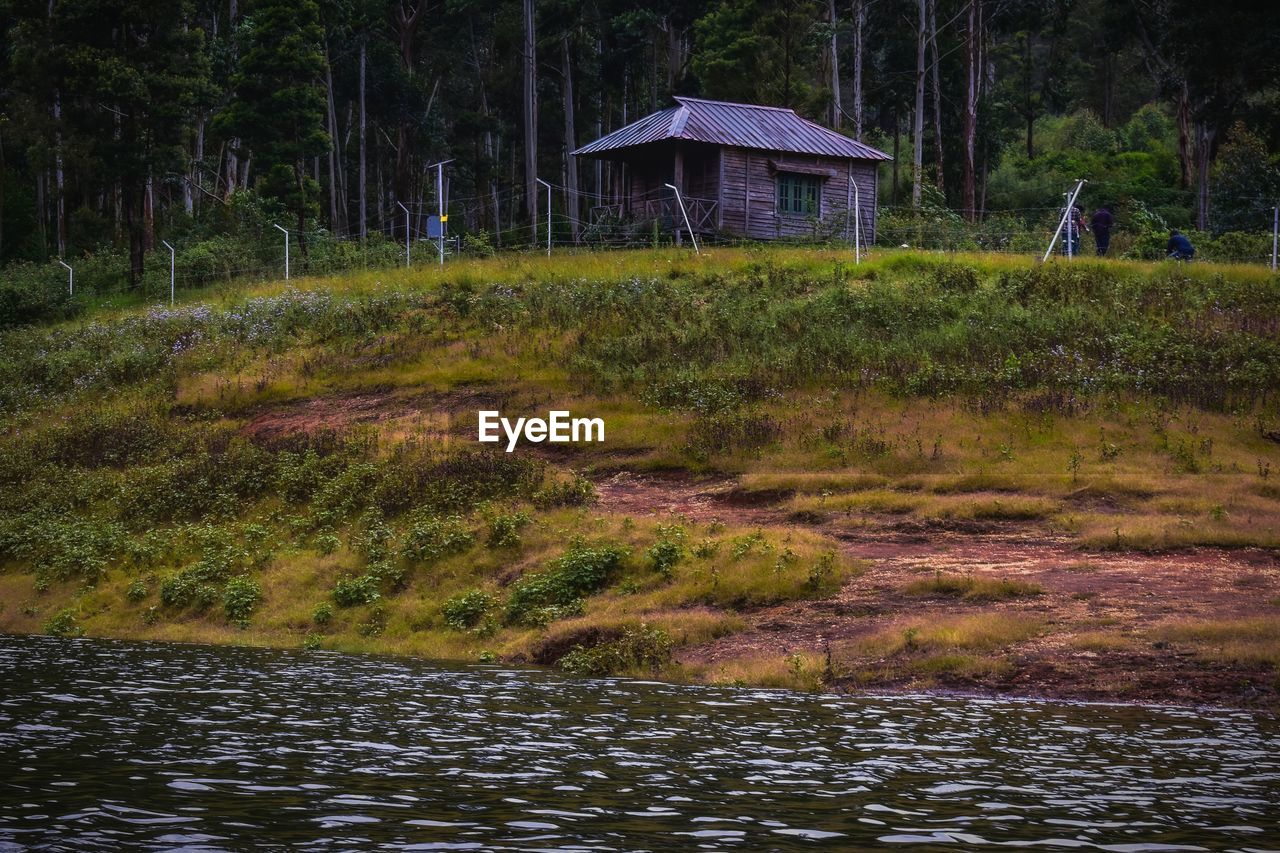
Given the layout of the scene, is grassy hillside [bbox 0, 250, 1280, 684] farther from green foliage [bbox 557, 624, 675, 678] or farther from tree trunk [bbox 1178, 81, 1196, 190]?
tree trunk [bbox 1178, 81, 1196, 190]

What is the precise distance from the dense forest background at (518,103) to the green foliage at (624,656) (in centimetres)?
Answer: 2458

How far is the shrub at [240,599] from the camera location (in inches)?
1024

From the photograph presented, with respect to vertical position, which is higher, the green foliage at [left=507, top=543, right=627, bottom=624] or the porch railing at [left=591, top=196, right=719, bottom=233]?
the porch railing at [left=591, top=196, right=719, bottom=233]

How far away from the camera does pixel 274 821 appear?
422 inches

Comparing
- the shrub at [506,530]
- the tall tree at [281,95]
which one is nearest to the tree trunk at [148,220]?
the tall tree at [281,95]

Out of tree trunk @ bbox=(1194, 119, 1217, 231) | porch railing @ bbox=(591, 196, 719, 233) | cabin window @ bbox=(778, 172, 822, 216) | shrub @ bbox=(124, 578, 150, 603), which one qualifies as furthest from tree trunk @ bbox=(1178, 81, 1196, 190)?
shrub @ bbox=(124, 578, 150, 603)

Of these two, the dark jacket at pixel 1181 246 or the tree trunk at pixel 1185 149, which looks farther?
the tree trunk at pixel 1185 149

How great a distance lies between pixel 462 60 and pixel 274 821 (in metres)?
82.3

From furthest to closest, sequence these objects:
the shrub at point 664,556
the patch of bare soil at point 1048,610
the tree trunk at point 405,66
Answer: the tree trunk at point 405,66, the shrub at point 664,556, the patch of bare soil at point 1048,610

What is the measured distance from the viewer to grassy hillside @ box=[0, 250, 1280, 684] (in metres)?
24.0

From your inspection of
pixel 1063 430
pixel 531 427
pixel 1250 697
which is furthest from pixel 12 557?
pixel 1250 697

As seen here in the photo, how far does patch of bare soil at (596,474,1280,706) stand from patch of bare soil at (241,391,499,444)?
356 inches

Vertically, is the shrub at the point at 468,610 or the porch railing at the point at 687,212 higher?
the porch railing at the point at 687,212

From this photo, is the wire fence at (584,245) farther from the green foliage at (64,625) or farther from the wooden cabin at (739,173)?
the green foliage at (64,625)
